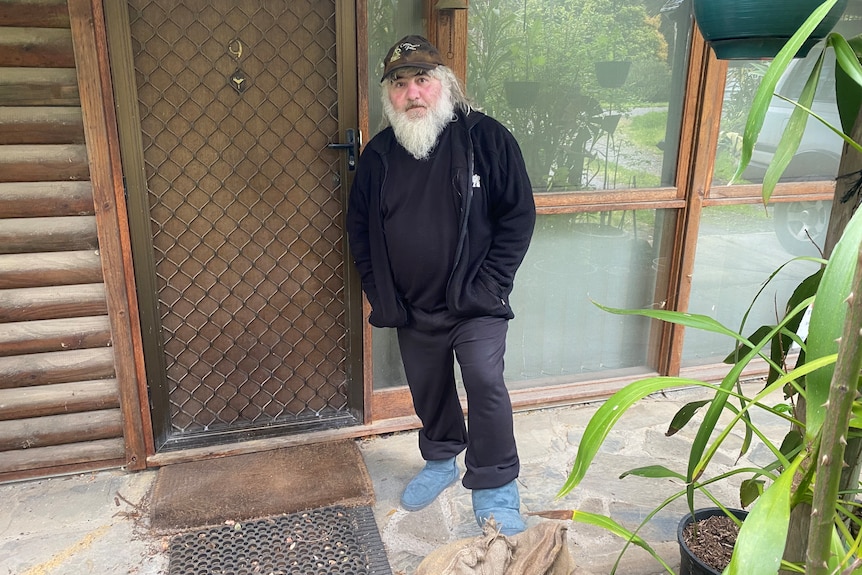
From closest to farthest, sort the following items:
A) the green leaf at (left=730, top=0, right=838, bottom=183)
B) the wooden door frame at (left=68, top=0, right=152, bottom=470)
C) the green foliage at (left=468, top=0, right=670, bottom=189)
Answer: the green leaf at (left=730, top=0, right=838, bottom=183) < the wooden door frame at (left=68, top=0, right=152, bottom=470) < the green foliage at (left=468, top=0, right=670, bottom=189)

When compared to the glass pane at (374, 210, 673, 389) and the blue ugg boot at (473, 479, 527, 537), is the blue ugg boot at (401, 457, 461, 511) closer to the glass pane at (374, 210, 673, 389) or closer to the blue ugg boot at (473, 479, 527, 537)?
the blue ugg boot at (473, 479, 527, 537)

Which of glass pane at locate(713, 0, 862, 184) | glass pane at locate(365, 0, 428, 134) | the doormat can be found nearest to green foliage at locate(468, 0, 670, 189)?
glass pane at locate(365, 0, 428, 134)

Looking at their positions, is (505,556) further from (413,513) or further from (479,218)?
(479,218)

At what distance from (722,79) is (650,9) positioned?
1.54 feet

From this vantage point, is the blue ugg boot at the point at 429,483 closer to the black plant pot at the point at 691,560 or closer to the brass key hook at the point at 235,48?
the black plant pot at the point at 691,560

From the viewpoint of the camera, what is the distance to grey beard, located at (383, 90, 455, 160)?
2.34 m

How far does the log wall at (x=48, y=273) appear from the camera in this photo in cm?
230

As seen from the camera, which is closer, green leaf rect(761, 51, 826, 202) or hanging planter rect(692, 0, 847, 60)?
green leaf rect(761, 51, 826, 202)

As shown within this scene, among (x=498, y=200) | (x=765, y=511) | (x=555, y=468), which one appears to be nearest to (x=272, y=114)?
(x=498, y=200)

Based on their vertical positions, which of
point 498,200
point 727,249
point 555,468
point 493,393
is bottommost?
point 555,468

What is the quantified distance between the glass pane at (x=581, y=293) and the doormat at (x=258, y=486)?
0.99 meters

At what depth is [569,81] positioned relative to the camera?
2.92 metres

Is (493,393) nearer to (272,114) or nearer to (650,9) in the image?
(272,114)

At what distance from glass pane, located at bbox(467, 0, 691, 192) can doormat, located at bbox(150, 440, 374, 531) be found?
4.92 ft
